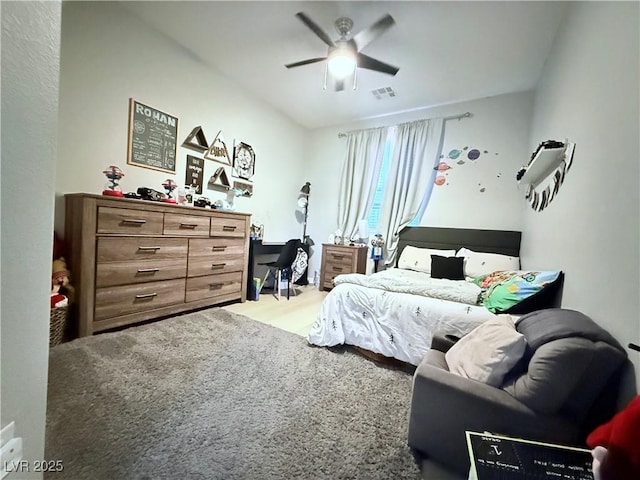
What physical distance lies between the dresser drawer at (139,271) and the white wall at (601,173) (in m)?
2.93

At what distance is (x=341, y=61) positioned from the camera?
2336 mm

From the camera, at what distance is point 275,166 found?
4.22m

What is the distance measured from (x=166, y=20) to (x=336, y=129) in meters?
2.72

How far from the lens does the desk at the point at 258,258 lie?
3439 millimetres

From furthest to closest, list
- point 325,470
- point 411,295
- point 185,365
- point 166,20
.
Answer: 1. point 166,20
2. point 411,295
3. point 185,365
4. point 325,470

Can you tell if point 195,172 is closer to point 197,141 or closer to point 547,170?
point 197,141

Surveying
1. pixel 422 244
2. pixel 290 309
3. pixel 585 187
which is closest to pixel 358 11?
pixel 585 187

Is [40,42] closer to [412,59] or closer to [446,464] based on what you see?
[446,464]

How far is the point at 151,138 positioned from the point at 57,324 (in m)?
1.83

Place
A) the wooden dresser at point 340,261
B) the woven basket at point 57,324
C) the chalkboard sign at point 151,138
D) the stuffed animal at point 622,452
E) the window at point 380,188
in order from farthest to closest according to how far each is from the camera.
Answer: the window at point 380,188
the wooden dresser at point 340,261
the chalkboard sign at point 151,138
the woven basket at point 57,324
the stuffed animal at point 622,452

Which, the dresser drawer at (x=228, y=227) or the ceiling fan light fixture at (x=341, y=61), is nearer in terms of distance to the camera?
the ceiling fan light fixture at (x=341, y=61)

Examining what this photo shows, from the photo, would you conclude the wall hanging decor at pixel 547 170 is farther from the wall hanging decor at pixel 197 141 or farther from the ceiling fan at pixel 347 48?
the wall hanging decor at pixel 197 141

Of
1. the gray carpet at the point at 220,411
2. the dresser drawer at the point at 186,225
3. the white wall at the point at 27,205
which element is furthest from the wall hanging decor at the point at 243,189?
the white wall at the point at 27,205

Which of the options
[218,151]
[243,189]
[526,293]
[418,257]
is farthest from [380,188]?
[526,293]
